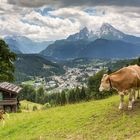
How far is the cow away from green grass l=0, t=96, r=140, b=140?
97 centimetres

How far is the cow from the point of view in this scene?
810 inches

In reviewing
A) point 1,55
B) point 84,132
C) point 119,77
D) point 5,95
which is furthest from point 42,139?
point 5,95

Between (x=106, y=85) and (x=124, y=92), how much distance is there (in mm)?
1029

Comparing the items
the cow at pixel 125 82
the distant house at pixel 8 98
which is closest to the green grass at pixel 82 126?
the cow at pixel 125 82

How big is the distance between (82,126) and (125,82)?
10.2 feet

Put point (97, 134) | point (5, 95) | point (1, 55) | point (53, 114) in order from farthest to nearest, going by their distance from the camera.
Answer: point (5, 95) → point (1, 55) → point (53, 114) → point (97, 134)

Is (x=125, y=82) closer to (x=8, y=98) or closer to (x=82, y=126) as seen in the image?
(x=82, y=126)

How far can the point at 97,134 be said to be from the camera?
18.4 metres

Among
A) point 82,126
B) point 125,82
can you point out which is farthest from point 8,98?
point 125,82

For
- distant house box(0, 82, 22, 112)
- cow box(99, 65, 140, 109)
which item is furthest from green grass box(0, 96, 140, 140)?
distant house box(0, 82, 22, 112)

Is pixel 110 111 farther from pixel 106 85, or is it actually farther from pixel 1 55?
pixel 1 55

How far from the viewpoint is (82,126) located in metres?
20.4

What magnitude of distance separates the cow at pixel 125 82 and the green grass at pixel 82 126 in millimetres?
974

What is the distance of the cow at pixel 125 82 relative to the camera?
2058 centimetres
